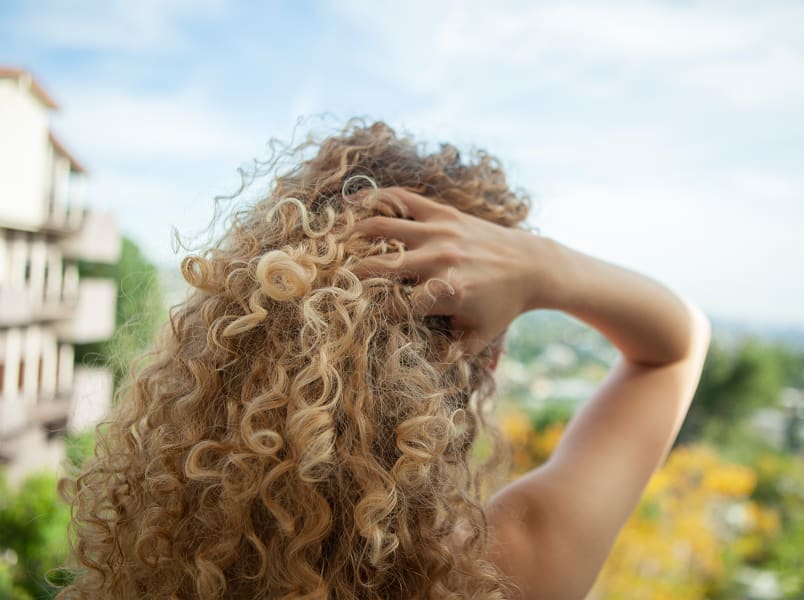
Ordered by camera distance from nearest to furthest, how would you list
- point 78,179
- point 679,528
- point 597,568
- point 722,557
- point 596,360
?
point 597,568 < point 78,179 < point 679,528 < point 722,557 < point 596,360

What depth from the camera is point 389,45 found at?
3336mm

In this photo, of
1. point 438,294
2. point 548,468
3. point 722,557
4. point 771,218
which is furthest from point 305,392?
point 771,218

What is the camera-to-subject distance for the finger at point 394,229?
57 centimetres

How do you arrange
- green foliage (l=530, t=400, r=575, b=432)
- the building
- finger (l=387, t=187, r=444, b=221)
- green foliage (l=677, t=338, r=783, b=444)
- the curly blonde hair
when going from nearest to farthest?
the curly blonde hair < finger (l=387, t=187, r=444, b=221) < the building < green foliage (l=530, t=400, r=575, b=432) < green foliage (l=677, t=338, r=783, b=444)

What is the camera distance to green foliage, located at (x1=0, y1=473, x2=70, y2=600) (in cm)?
239

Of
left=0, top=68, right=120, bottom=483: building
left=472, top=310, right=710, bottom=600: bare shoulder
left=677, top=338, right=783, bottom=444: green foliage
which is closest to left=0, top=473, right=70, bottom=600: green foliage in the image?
left=0, top=68, right=120, bottom=483: building

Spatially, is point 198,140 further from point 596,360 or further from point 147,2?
point 596,360

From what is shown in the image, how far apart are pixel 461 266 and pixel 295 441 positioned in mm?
223

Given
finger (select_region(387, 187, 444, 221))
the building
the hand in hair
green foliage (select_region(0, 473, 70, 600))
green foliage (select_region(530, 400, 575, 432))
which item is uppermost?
finger (select_region(387, 187, 444, 221))

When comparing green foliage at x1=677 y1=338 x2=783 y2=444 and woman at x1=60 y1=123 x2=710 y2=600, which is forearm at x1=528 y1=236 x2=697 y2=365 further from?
green foliage at x1=677 y1=338 x2=783 y2=444

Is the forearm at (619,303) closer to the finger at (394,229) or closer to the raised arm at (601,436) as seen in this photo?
the raised arm at (601,436)

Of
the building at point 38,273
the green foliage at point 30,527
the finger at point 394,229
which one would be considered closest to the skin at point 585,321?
the finger at point 394,229

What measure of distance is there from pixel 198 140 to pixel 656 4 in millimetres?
2684

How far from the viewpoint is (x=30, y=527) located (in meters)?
2.52
